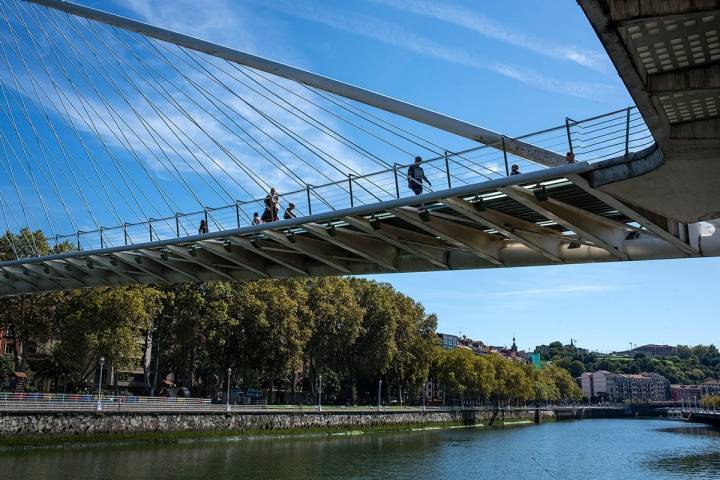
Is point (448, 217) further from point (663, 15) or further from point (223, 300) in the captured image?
point (223, 300)

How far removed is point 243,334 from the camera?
172 ft

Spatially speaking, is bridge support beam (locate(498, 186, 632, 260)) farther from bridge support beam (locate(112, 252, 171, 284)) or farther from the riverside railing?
the riverside railing

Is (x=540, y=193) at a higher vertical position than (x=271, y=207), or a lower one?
lower

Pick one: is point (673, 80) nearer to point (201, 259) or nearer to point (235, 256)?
point (235, 256)

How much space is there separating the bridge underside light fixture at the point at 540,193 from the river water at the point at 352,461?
70.3ft

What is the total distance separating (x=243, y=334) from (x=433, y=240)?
37693 mm

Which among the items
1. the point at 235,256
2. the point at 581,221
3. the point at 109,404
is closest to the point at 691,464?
the point at 581,221

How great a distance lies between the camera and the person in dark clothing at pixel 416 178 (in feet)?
48.1

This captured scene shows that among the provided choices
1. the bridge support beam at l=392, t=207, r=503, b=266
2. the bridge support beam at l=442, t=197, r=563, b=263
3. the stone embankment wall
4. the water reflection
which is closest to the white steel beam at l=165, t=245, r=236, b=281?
the bridge support beam at l=392, t=207, r=503, b=266

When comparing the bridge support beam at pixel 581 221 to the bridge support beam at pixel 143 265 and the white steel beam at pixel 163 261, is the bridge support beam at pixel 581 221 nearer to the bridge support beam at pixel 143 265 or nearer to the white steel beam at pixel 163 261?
the white steel beam at pixel 163 261

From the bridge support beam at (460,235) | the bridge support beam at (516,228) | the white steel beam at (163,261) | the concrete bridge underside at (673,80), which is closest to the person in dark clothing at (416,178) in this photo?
the bridge support beam at (460,235)

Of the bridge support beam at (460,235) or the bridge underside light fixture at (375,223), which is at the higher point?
the bridge underside light fixture at (375,223)

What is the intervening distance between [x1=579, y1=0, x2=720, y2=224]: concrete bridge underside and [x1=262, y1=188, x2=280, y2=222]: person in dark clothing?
996cm

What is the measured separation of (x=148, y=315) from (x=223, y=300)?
25.0 ft
